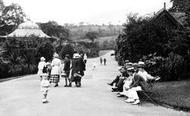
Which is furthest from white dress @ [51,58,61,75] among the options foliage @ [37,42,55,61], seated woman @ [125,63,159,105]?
foliage @ [37,42,55,61]

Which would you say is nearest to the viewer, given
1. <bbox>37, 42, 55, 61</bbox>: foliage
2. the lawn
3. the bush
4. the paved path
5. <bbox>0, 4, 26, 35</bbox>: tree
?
the paved path

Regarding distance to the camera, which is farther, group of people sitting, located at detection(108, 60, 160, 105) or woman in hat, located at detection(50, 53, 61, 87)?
woman in hat, located at detection(50, 53, 61, 87)

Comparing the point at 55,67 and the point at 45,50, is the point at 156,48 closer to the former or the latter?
the point at 55,67

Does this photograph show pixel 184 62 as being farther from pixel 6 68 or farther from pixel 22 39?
pixel 22 39

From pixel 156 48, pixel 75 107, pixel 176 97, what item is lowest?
pixel 75 107

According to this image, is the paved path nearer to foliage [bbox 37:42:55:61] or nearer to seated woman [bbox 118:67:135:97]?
seated woman [bbox 118:67:135:97]

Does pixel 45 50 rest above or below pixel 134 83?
above

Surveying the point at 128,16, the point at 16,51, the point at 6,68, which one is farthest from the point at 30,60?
the point at 128,16

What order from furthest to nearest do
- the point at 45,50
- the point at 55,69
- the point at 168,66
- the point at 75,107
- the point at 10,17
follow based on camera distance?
1. the point at 10,17
2. the point at 45,50
3. the point at 168,66
4. the point at 55,69
5. the point at 75,107

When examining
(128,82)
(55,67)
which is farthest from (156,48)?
(128,82)

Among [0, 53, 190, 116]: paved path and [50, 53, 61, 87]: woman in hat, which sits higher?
[50, 53, 61, 87]: woman in hat

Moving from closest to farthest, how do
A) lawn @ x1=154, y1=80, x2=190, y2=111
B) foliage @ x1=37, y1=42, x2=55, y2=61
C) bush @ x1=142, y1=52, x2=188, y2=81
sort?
lawn @ x1=154, y1=80, x2=190, y2=111 < bush @ x1=142, y1=52, x2=188, y2=81 < foliage @ x1=37, y1=42, x2=55, y2=61

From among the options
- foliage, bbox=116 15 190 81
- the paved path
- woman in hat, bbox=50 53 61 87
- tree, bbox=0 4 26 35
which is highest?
tree, bbox=0 4 26 35

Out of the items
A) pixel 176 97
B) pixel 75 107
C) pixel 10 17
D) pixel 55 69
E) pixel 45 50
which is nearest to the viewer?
pixel 75 107
